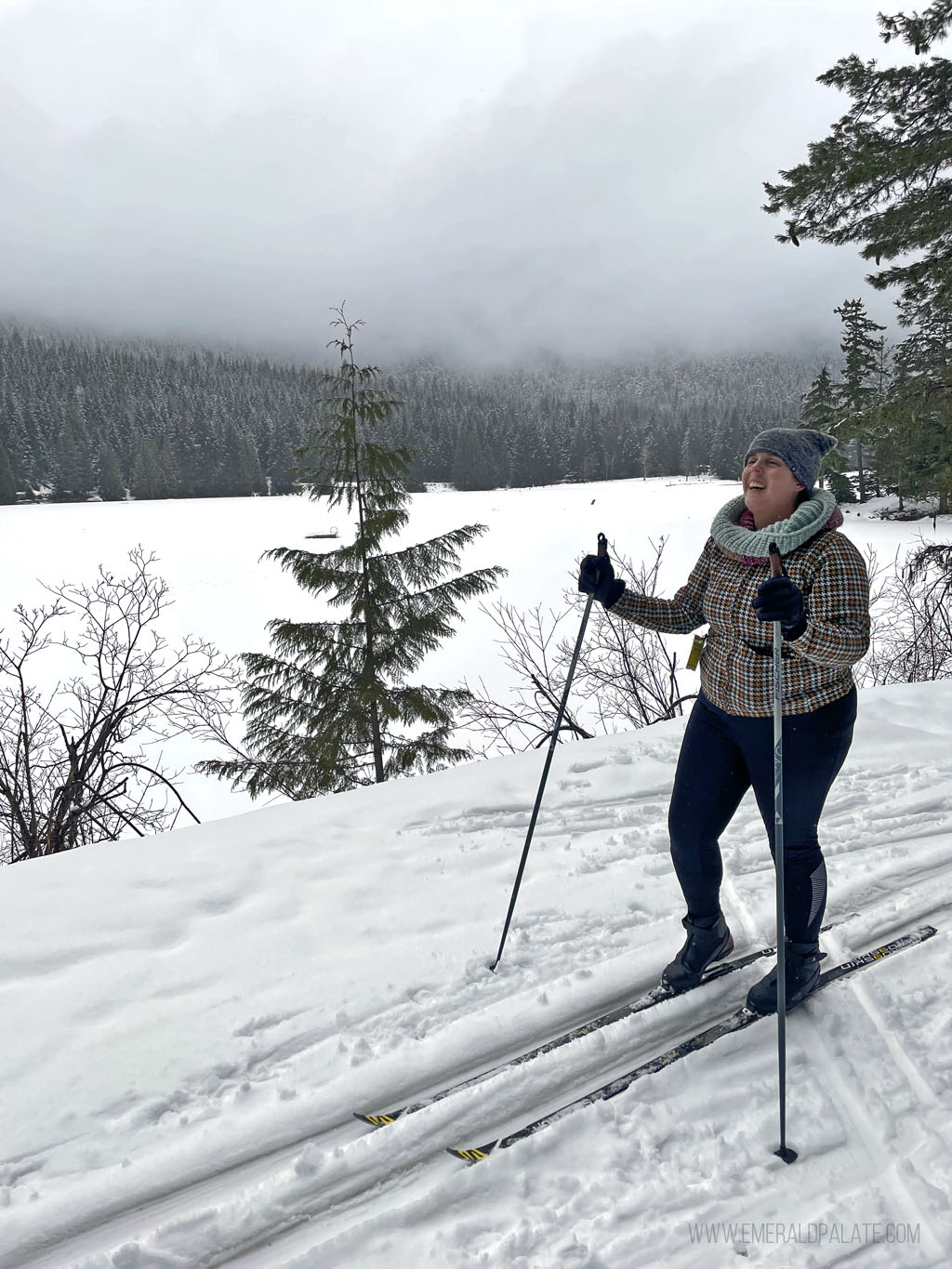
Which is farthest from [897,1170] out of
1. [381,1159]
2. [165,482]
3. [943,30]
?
[165,482]

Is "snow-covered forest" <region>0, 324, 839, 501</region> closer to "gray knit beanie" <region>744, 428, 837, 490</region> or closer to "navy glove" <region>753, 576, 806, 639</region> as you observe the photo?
"gray knit beanie" <region>744, 428, 837, 490</region>

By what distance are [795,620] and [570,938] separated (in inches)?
71.3

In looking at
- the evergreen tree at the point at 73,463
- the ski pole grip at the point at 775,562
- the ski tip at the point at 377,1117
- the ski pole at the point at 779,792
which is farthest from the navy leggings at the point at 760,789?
the evergreen tree at the point at 73,463

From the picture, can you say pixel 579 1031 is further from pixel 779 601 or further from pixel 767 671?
pixel 779 601

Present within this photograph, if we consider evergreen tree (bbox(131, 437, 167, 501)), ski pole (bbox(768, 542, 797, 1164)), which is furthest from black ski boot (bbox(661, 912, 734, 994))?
evergreen tree (bbox(131, 437, 167, 501))

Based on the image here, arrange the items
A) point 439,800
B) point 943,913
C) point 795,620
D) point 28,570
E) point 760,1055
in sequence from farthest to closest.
Answer: point 28,570 → point 439,800 → point 943,913 → point 760,1055 → point 795,620

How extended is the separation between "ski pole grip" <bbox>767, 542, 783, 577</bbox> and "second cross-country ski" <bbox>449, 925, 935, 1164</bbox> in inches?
66.3

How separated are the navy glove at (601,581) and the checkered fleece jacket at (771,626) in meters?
0.13

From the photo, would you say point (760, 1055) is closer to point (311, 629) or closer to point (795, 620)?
point (795, 620)

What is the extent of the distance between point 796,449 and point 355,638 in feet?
26.1

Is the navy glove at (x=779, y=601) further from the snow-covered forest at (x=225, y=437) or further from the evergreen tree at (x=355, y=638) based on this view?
the snow-covered forest at (x=225, y=437)

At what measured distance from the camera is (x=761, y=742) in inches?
97.3

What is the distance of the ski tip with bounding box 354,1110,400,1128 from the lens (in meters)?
2.22

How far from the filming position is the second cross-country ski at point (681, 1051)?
6.99 ft
